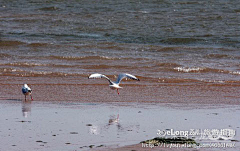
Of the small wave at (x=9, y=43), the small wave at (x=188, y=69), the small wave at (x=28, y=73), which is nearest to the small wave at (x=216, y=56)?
the small wave at (x=188, y=69)

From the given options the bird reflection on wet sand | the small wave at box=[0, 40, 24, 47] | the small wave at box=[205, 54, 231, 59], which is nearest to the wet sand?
the bird reflection on wet sand

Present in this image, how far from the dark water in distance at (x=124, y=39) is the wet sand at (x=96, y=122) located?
11.8ft

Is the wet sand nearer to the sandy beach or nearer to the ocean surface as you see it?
the sandy beach

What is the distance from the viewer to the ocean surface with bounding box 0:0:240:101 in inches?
512

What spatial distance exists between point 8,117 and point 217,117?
350 centimetres

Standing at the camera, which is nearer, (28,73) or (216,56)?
(28,73)

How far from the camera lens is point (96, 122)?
7.41m

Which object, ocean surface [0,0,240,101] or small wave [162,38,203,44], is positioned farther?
small wave [162,38,203,44]

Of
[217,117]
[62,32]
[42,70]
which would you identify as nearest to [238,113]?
[217,117]

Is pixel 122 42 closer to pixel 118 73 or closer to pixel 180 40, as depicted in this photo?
pixel 180 40

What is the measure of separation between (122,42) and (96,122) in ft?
40.9

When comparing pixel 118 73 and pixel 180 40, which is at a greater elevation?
pixel 180 40

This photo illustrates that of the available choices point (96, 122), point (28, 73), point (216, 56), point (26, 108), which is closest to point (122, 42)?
point (216, 56)

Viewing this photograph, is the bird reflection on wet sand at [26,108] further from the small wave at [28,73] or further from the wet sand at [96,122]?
the small wave at [28,73]
